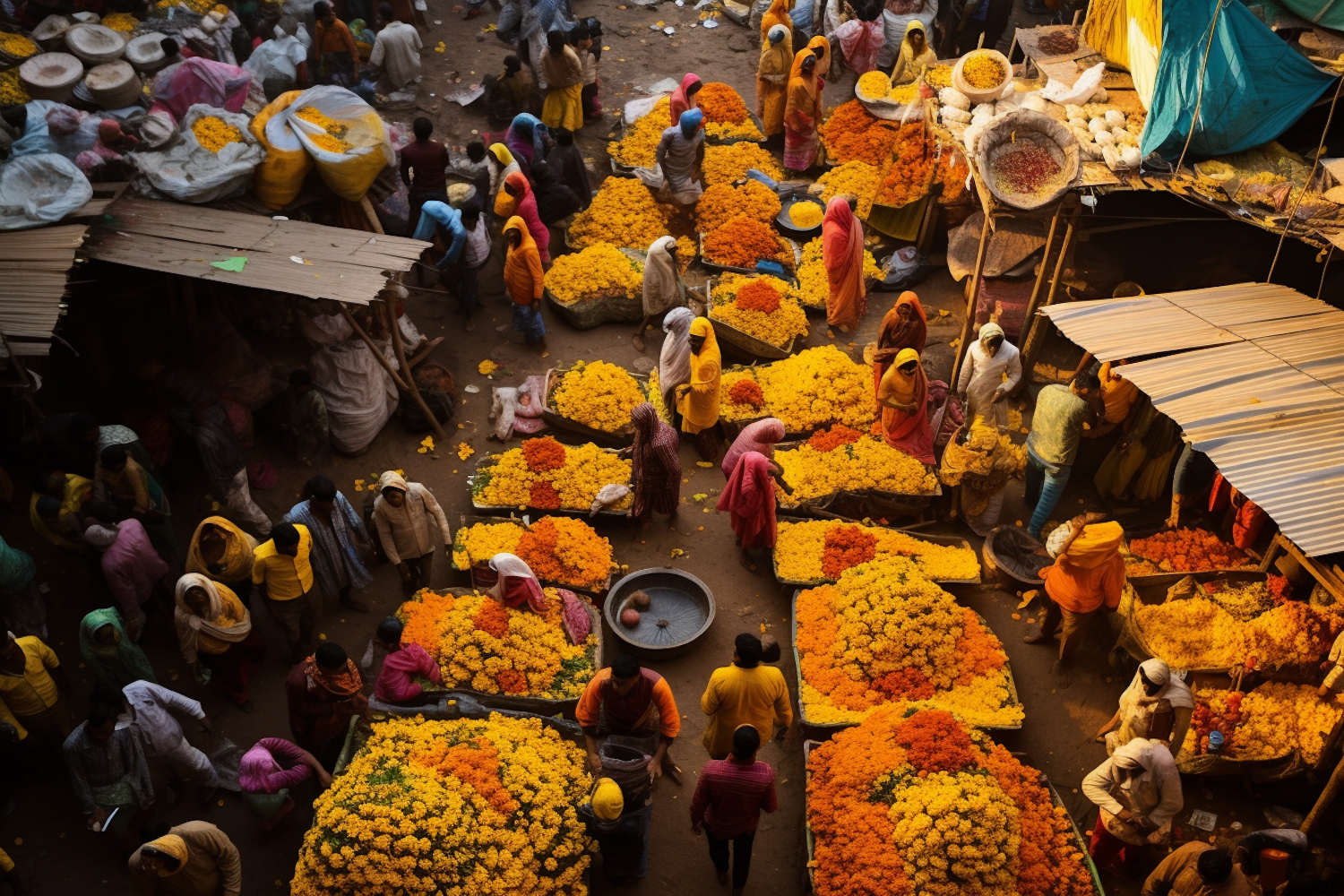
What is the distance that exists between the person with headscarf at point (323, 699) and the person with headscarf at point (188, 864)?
1060 mm

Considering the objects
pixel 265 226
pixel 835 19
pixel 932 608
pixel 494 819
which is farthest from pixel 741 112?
pixel 494 819

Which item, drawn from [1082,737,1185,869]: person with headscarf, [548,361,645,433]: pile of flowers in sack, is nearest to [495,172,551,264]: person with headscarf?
[548,361,645,433]: pile of flowers in sack

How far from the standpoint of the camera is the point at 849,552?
9.52 metres

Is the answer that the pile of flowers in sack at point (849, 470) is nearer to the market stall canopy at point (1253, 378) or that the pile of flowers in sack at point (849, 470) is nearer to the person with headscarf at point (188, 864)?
the market stall canopy at point (1253, 378)

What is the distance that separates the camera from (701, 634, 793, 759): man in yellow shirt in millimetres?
7184

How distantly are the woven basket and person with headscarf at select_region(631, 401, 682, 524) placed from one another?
13.7ft

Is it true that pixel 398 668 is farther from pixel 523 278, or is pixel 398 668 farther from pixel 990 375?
pixel 990 375

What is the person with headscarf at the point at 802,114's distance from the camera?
1445 cm

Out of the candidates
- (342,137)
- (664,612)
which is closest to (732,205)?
(342,137)

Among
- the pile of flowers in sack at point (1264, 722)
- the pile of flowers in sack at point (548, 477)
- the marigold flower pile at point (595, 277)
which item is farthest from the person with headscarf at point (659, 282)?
the pile of flowers in sack at point (1264, 722)

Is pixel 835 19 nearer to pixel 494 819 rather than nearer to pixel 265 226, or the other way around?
pixel 265 226

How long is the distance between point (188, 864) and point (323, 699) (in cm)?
141

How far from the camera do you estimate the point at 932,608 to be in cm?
860

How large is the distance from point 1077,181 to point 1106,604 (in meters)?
4.35
